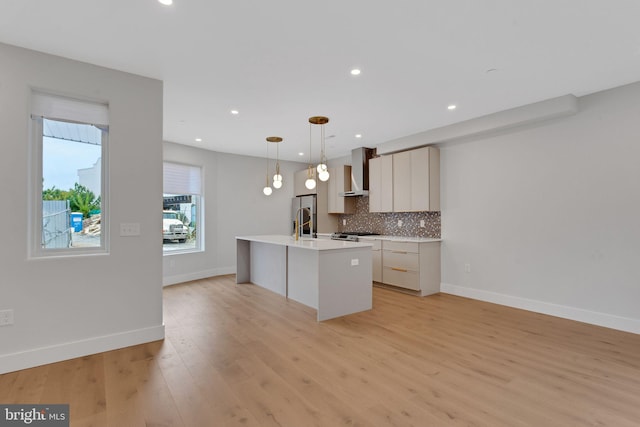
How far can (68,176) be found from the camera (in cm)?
282

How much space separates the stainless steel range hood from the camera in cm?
606

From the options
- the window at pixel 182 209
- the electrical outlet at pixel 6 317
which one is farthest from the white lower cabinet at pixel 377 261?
the electrical outlet at pixel 6 317

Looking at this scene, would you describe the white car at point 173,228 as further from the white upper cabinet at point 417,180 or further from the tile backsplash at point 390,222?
the white upper cabinet at point 417,180

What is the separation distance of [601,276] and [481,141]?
2230 mm

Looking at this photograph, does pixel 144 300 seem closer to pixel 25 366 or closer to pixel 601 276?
pixel 25 366

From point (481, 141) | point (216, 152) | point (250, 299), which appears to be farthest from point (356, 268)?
point (216, 152)

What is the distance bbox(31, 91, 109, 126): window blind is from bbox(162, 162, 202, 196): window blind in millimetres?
2712

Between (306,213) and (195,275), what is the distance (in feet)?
8.82

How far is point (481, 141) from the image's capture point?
4480 mm

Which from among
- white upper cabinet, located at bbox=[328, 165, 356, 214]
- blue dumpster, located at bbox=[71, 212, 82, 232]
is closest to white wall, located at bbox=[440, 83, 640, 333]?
white upper cabinet, located at bbox=[328, 165, 356, 214]

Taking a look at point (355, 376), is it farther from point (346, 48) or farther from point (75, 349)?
point (346, 48)

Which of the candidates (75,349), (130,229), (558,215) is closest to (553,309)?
(558,215)

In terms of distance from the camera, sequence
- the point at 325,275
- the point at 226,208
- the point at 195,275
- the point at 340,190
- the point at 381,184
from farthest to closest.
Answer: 1. the point at 340,190
2. the point at 226,208
3. the point at 195,275
4. the point at 381,184
5. the point at 325,275

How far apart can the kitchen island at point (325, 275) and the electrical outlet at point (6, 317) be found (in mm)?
2681
